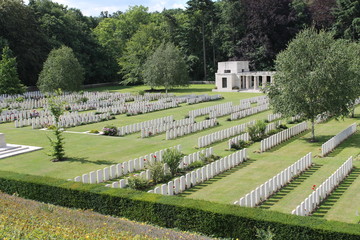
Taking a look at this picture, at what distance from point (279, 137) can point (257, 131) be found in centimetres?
154

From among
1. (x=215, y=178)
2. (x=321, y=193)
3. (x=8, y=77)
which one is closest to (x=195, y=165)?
(x=215, y=178)

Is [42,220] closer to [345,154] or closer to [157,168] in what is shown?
[157,168]

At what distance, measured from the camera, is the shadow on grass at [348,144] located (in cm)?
2473

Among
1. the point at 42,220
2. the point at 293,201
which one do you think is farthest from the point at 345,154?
the point at 42,220

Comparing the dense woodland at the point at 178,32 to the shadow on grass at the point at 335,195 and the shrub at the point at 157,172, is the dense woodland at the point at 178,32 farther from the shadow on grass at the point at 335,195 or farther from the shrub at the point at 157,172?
the shrub at the point at 157,172

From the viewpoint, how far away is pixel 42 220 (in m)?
11.3

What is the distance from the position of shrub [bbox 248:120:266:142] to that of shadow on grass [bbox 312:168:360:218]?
331 inches

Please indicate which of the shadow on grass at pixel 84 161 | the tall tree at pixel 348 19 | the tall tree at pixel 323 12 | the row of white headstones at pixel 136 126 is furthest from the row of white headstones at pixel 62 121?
the tall tree at pixel 323 12

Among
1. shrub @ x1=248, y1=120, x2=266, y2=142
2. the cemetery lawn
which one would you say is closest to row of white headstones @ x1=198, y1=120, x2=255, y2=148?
shrub @ x1=248, y1=120, x2=266, y2=142

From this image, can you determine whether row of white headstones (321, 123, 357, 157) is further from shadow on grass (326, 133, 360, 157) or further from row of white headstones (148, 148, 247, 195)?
row of white headstones (148, 148, 247, 195)

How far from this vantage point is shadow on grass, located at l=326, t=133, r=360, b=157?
24.7 metres

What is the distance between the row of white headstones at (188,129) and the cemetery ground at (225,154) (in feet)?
1.64

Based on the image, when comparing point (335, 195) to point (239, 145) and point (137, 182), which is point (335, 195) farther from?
point (239, 145)

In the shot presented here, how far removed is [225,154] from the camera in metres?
24.0
